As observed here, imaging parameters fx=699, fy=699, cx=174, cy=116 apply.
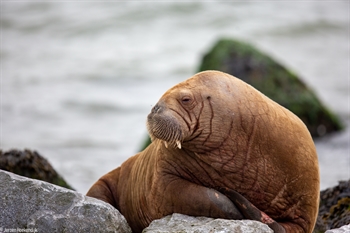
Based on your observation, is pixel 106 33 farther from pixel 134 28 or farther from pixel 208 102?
pixel 208 102

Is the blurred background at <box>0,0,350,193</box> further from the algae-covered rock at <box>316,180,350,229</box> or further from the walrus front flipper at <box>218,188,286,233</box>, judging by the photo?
the walrus front flipper at <box>218,188,286,233</box>

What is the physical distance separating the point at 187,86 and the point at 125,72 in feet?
59.5

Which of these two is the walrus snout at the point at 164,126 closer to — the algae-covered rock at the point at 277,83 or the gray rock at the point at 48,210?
the gray rock at the point at 48,210

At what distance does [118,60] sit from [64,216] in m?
20.3

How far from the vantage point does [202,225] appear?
20.5 feet

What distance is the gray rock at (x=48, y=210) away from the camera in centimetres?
617

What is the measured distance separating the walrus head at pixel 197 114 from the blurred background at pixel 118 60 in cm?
642

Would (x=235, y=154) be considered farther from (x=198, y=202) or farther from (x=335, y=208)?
(x=335, y=208)

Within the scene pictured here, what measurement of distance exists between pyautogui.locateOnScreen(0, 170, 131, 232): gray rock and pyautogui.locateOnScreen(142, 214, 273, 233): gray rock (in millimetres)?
427

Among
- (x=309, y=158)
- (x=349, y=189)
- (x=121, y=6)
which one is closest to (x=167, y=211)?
(x=309, y=158)

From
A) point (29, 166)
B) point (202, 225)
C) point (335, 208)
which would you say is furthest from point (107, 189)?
point (335, 208)

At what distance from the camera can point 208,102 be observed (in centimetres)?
684

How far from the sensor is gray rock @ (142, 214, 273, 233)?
6059 millimetres

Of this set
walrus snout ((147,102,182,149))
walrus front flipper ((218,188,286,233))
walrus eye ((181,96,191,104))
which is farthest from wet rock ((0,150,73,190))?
walrus front flipper ((218,188,286,233))
